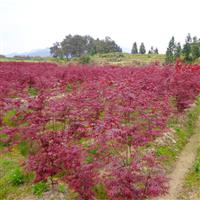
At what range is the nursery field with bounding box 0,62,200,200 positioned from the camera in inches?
229

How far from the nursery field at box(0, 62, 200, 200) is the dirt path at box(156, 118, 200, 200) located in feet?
0.83

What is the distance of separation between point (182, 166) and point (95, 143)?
3.19 metres

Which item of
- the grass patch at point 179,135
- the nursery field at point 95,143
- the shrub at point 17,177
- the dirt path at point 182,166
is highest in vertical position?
the nursery field at point 95,143

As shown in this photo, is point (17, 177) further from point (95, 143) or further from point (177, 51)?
point (177, 51)

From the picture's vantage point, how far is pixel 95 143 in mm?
8852

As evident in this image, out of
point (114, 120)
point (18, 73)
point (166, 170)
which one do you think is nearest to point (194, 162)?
point (166, 170)

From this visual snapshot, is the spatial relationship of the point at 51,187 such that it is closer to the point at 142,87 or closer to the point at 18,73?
the point at 142,87

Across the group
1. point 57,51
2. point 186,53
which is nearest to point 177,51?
point 186,53

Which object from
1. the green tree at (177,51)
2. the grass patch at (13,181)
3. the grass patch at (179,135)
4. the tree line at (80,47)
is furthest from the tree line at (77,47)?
the grass patch at (13,181)

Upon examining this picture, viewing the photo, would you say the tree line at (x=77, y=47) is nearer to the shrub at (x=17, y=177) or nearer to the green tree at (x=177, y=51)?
the green tree at (x=177, y=51)

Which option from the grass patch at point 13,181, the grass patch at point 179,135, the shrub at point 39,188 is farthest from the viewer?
the grass patch at point 179,135

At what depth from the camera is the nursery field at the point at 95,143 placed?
5828 mm

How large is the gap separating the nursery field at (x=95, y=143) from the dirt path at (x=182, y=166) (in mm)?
253

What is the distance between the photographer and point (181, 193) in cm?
774
